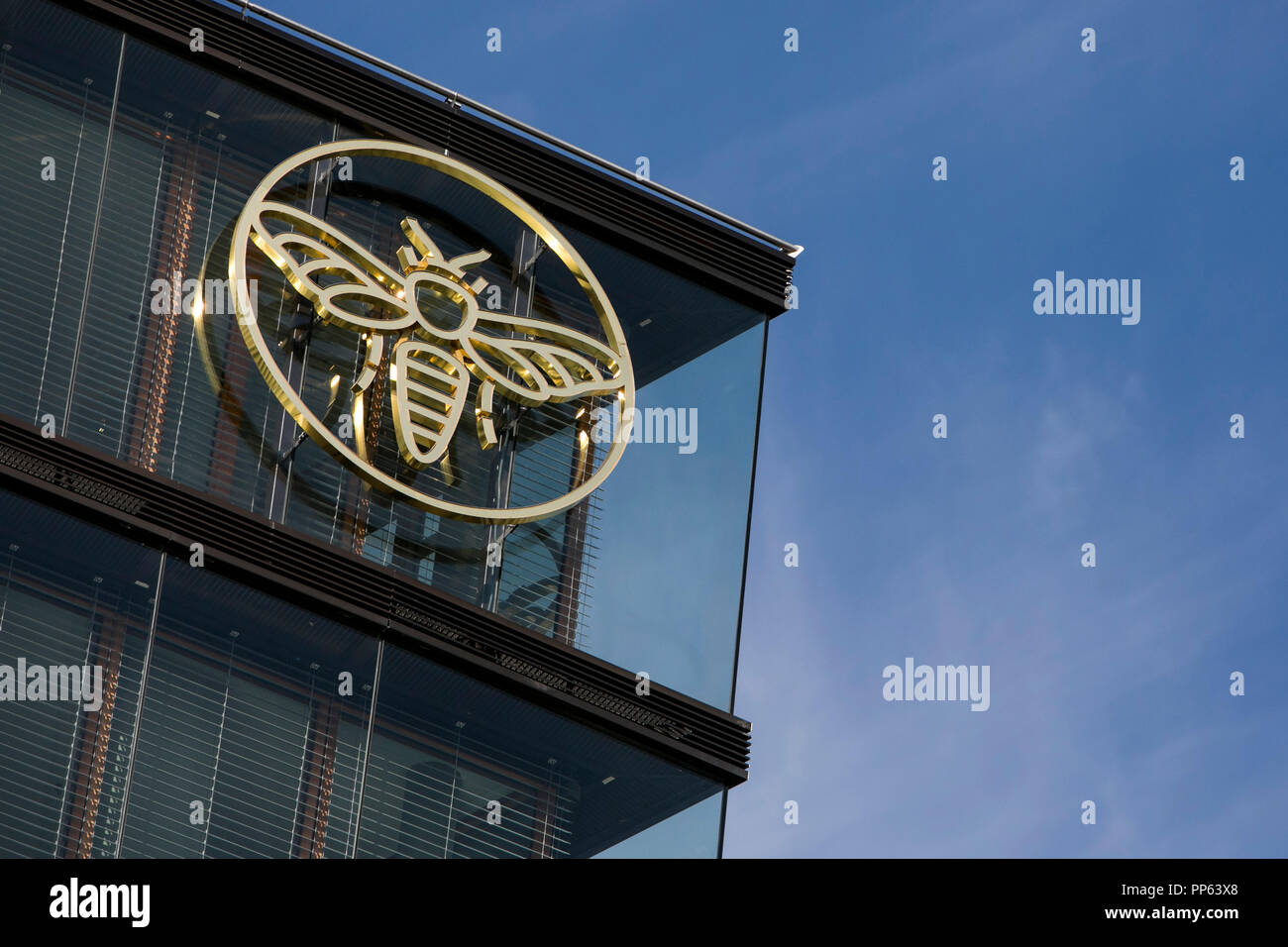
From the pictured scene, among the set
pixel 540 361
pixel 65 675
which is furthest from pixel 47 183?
pixel 540 361

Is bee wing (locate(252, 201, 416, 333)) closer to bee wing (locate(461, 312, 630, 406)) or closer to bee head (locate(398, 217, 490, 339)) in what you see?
bee head (locate(398, 217, 490, 339))

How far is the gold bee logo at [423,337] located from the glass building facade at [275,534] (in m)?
0.17

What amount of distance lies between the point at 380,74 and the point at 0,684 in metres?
7.94

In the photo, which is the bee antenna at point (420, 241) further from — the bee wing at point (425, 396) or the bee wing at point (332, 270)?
the bee wing at point (425, 396)

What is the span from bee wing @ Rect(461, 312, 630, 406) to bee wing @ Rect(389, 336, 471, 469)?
→ 0.31 m

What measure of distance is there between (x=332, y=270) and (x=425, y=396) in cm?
150

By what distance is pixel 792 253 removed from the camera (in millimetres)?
25562

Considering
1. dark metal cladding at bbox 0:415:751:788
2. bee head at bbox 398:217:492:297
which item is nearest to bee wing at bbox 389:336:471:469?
bee head at bbox 398:217:492:297

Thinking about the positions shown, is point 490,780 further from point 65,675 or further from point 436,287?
point 436,287

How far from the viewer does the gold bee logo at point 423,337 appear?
864 inches

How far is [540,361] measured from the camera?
23297mm
